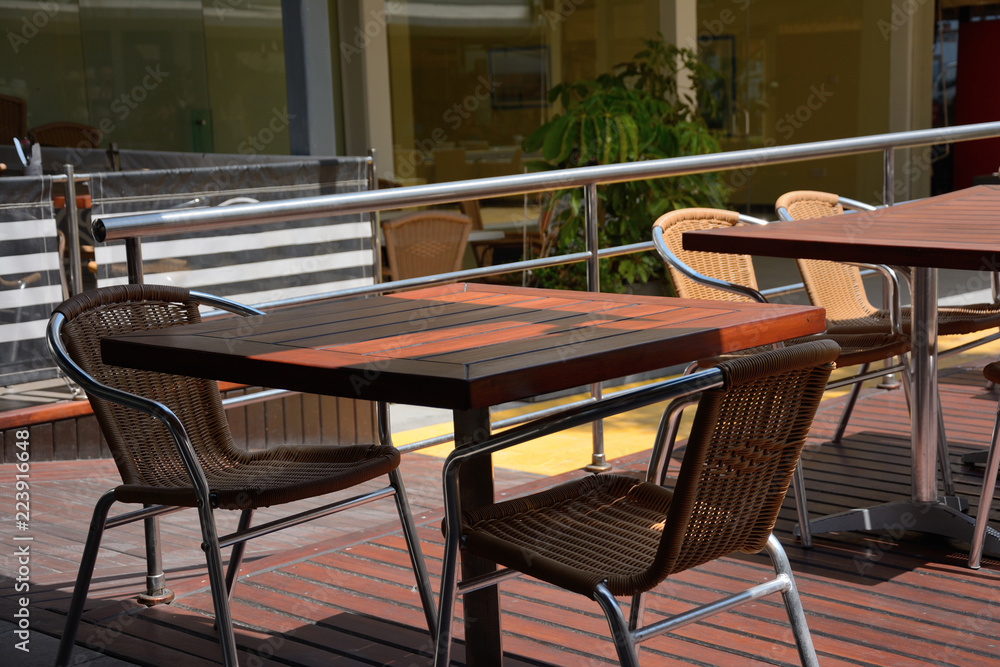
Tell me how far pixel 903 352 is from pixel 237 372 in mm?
1974

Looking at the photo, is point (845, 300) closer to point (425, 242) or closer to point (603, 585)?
point (603, 585)

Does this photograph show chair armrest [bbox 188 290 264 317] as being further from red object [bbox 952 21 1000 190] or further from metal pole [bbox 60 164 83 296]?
red object [bbox 952 21 1000 190]

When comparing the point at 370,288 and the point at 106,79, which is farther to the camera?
the point at 106,79

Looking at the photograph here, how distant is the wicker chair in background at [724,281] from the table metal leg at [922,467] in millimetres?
113

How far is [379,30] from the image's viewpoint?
9758 millimetres

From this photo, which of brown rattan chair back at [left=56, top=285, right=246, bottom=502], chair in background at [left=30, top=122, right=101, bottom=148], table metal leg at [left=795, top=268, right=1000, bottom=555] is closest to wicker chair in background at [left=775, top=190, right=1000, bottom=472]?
table metal leg at [left=795, top=268, right=1000, bottom=555]

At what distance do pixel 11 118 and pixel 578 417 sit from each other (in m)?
8.16

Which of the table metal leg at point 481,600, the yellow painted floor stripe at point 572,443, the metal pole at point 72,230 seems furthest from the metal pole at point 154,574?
the yellow painted floor stripe at point 572,443

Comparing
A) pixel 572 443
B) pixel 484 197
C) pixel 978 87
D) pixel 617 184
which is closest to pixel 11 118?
pixel 617 184

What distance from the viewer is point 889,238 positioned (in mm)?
2641

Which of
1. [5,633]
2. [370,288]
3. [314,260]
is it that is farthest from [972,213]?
[314,260]

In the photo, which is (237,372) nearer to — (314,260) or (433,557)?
(433,557)

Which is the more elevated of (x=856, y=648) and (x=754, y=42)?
(x=754, y=42)

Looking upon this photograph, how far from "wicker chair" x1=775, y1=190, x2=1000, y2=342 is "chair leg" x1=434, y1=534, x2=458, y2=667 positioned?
1.91 metres
